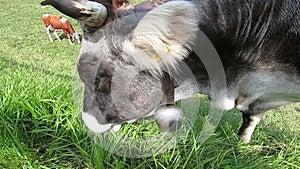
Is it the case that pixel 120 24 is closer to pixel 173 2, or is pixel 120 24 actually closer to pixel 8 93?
pixel 173 2

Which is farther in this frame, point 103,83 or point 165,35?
point 103,83

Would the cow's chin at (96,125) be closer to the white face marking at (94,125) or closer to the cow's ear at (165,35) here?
the white face marking at (94,125)

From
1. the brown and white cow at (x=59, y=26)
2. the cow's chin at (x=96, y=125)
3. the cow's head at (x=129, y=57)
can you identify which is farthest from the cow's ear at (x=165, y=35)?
the brown and white cow at (x=59, y=26)

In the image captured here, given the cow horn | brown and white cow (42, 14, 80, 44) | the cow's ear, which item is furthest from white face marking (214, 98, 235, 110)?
brown and white cow (42, 14, 80, 44)

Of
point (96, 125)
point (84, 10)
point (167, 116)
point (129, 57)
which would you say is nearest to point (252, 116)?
point (167, 116)

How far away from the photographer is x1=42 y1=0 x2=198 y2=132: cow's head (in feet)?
6.56

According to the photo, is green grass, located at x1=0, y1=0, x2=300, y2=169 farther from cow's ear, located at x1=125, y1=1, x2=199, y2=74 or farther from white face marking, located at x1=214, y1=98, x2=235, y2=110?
cow's ear, located at x1=125, y1=1, x2=199, y2=74

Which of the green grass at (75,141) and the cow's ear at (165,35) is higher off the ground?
the cow's ear at (165,35)

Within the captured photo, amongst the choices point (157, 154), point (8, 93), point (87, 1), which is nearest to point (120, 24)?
point (87, 1)

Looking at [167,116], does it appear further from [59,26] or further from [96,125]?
[59,26]

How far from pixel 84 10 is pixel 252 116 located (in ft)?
4.60

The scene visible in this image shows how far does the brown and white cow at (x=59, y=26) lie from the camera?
922 centimetres

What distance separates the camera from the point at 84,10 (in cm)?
200

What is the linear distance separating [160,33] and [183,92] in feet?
1.82
